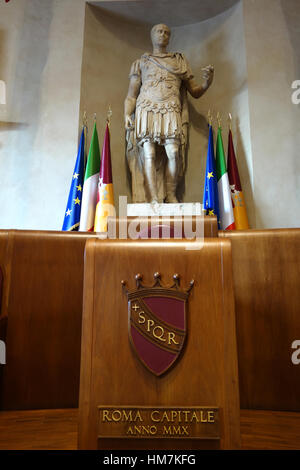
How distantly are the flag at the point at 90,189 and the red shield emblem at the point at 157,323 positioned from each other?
2292 millimetres

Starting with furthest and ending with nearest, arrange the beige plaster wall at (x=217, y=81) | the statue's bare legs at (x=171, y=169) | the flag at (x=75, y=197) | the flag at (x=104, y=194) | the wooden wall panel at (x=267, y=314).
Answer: the beige plaster wall at (x=217, y=81)
the statue's bare legs at (x=171, y=169)
the flag at (x=75, y=197)
the flag at (x=104, y=194)
the wooden wall panel at (x=267, y=314)

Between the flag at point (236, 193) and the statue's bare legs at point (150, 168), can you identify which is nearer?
the flag at point (236, 193)

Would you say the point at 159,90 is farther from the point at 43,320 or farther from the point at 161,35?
the point at 43,320

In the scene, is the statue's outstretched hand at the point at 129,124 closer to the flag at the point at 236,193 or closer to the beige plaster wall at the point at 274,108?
the flag at the point at 236,193

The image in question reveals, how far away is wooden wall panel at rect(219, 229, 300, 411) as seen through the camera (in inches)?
64.3

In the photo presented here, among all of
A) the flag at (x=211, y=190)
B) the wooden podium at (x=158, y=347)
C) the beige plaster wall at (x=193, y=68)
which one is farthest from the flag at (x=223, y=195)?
the wooden podium at (x=158, y=347)

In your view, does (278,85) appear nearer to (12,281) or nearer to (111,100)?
(111,100)

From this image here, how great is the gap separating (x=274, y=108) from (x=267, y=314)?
8.92ft

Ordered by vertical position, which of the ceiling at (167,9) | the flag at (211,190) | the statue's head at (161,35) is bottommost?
the flag at (211,190)

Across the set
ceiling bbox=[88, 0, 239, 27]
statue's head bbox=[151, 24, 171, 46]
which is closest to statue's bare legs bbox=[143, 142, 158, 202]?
statue's head bbox=[151, 24, 171, 46]

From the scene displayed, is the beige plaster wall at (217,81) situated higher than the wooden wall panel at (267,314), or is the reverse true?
the beige plaster wall at (217,81)

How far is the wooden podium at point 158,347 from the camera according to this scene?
1038mm
